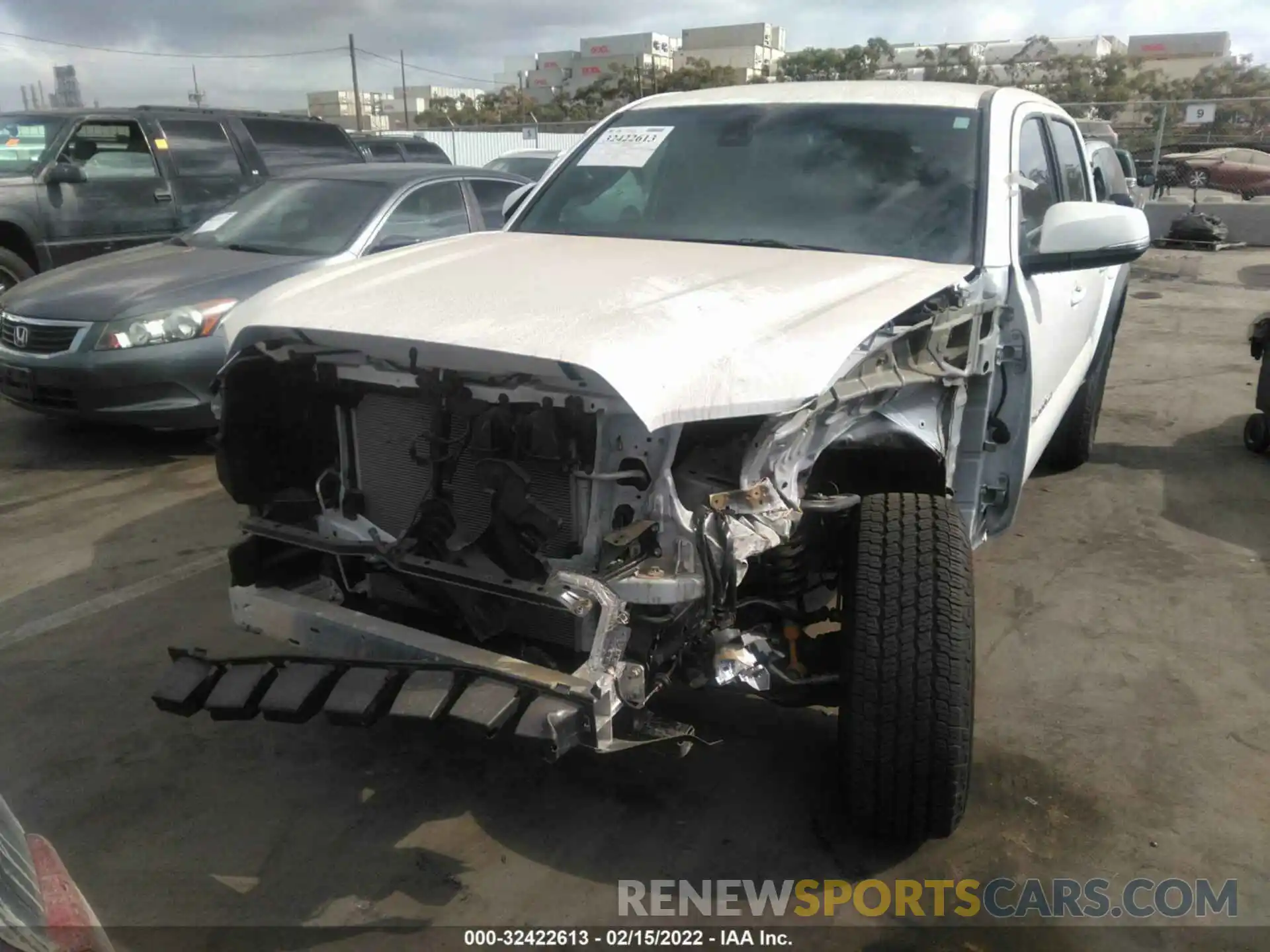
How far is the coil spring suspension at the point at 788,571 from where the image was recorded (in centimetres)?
277

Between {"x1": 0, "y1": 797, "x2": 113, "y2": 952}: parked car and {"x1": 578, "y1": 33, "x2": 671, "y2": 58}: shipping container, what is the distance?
66107mm

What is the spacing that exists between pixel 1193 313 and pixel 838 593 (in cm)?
1014

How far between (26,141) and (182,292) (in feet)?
12.9

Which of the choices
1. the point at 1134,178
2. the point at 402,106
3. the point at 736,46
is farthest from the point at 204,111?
the point at 402,106

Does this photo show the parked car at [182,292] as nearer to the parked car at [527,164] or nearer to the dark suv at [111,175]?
the dark suv at [111,175]

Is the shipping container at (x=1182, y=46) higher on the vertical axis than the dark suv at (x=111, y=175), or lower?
higher

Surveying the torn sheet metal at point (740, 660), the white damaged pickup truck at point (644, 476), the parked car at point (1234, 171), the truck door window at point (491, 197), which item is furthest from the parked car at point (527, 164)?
the parked car at point (1234, 171)

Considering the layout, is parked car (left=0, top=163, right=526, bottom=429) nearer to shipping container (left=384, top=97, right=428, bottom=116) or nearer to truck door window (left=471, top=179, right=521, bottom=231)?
truck door window (left=471, top=179, right=521, bottom=231)

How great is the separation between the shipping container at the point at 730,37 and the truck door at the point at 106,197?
58452 mm

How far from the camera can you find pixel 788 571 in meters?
2.83

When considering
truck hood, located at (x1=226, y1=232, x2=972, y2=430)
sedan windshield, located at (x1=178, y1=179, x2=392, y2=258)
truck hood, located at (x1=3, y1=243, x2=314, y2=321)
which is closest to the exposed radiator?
truck hood, located at (x1=226, y1=232, x2=972, y2=430)

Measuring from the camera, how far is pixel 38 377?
5.79 m

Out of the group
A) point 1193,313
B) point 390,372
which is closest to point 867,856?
point 390,372

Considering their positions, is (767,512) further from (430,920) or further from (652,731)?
(430,920)
